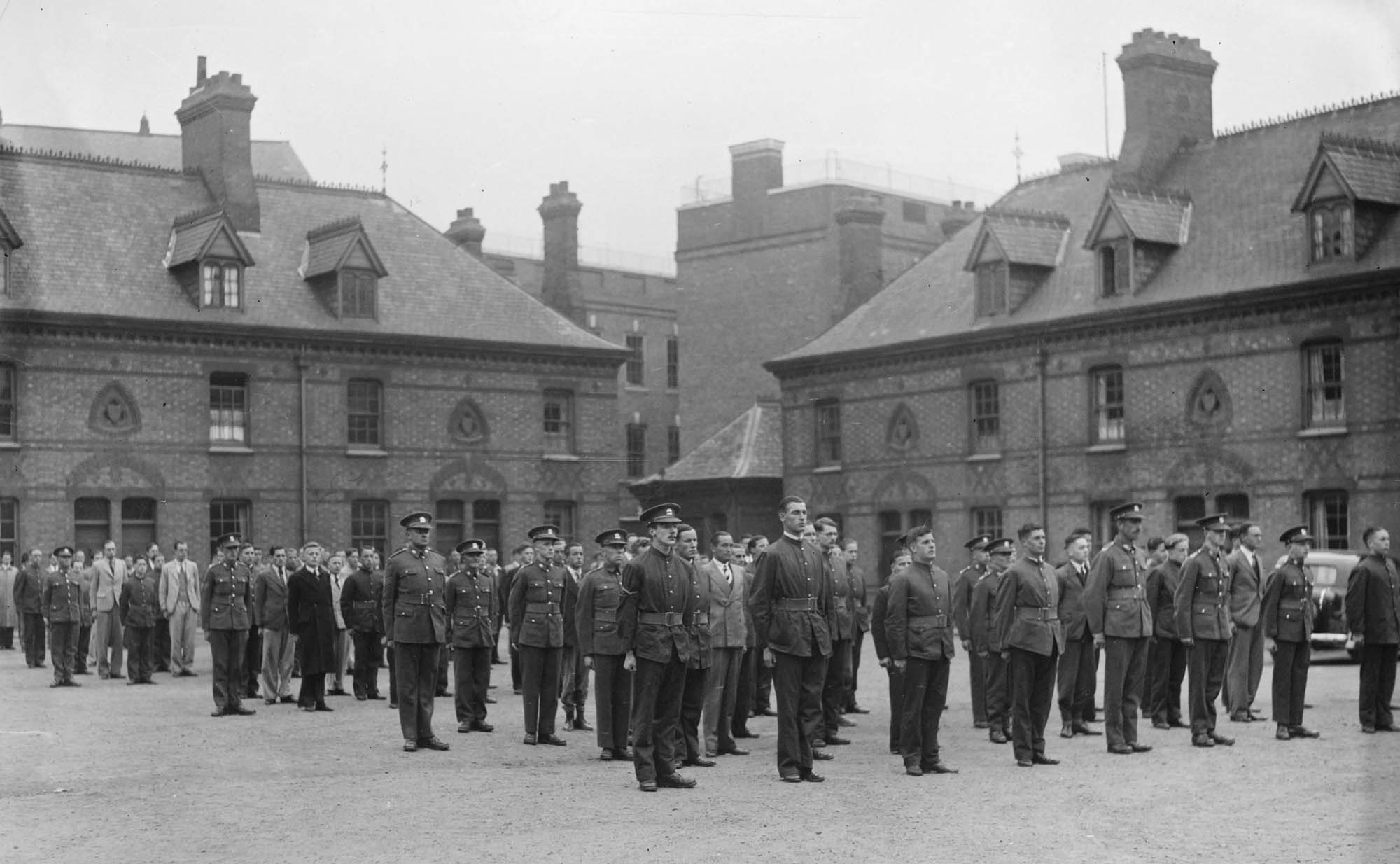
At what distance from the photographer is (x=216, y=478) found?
1523 inches

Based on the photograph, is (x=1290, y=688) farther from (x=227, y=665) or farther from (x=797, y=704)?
(x=227, y=665)

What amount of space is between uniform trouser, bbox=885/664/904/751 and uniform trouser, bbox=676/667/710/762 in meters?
1.67

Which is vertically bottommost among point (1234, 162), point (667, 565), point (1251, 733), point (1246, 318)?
point (1251, 733)

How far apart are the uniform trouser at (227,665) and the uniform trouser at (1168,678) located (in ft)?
34.8

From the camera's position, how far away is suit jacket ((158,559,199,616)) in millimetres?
26531

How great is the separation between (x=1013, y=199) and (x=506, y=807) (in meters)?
33.3

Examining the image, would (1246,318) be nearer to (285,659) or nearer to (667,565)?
(285,659)

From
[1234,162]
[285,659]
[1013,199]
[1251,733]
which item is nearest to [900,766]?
[1251,733]

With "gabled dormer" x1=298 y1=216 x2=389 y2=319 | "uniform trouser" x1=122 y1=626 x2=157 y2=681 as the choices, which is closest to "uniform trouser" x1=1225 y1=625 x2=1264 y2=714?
"uniform trouser" x1=122 y1=626 x2=157 y2=681

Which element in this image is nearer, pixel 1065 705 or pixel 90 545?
pixel 1065 705

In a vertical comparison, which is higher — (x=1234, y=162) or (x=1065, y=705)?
(x=1234, y=162)

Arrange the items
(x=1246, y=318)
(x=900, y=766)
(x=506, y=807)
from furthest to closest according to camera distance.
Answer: (x=1246, y=318) → (x=900, y=766) → (x=506, y=807)

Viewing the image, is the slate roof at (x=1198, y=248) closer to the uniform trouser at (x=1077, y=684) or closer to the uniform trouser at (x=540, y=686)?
the uniform trouser at (x=1077, y=684)

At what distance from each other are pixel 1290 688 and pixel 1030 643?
353 cm
